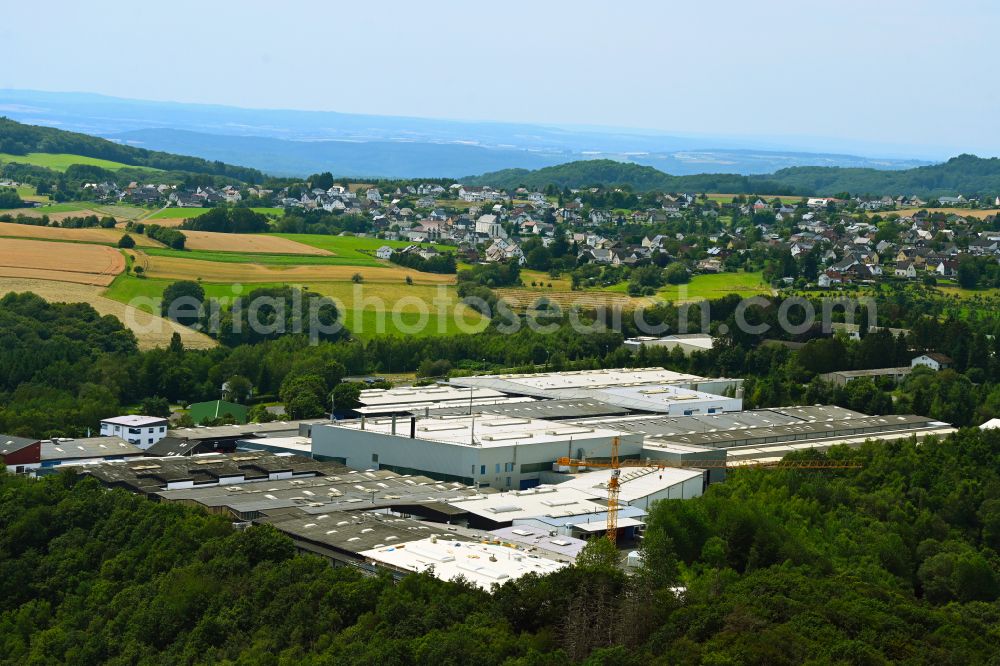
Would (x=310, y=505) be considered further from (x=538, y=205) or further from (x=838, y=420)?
(x=538, y=205)

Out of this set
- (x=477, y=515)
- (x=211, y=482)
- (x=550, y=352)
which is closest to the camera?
(x=477, y=515)

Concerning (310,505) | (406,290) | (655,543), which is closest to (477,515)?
(310,505)

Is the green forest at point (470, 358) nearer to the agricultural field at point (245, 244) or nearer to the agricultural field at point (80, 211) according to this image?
the agricultural field at point (245, 244)

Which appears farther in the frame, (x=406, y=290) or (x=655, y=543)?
(x=406, y=290)

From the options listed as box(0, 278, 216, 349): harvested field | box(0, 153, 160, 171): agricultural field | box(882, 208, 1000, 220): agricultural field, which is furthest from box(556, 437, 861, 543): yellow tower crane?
box(0, 153, 160, 171): agricultural field

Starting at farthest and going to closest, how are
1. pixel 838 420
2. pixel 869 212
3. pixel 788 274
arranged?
pixel 869 212, pixel 788 274, pixel 838 420

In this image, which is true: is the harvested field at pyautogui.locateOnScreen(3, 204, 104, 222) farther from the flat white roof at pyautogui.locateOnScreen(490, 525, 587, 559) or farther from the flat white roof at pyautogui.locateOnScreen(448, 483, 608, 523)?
the flat white roof at pyautogui.locateOnScreen(490, 525, 587, 559)

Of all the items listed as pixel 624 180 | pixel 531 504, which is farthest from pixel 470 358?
pixel 624 180
